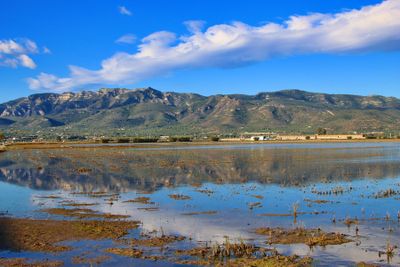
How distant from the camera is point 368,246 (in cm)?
2241

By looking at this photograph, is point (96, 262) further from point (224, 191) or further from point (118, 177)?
A: point (118, 177)

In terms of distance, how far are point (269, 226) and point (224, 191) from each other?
54.9 feet

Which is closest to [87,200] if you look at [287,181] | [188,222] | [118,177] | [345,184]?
[188,222]

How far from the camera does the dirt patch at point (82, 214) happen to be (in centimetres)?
3156

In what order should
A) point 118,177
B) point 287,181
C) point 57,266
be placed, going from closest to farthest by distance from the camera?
point 57,266
point 287,181
point 118,177

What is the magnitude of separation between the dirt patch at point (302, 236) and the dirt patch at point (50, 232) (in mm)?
8440

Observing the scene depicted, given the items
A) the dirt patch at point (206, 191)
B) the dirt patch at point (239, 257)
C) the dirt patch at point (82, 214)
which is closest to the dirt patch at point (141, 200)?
the dirt patch at point (82, 214)

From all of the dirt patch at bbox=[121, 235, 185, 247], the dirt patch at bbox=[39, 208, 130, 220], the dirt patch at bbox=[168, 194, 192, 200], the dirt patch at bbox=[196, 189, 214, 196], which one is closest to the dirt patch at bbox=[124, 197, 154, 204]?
the dirt patch at bbox=[168, 194, 192, 200]

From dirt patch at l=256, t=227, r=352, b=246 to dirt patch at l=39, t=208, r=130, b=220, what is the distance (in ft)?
36.2

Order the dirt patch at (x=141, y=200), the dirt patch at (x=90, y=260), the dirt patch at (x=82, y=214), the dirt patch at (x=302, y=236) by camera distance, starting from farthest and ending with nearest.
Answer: the dirt patch at (x=141, y=200) < the dirt patch at (x=82, y=214) < the dirt patch at (x=302, y=236) < the dirt patch at (x=90, y=260)

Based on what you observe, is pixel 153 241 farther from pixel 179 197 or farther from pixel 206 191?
pixel 206 191

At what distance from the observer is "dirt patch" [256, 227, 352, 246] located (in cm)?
2297

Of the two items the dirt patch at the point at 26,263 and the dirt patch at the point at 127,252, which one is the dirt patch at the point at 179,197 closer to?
the dirt patch at the point at 127,252

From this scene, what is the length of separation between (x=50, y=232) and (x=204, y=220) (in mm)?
9666
